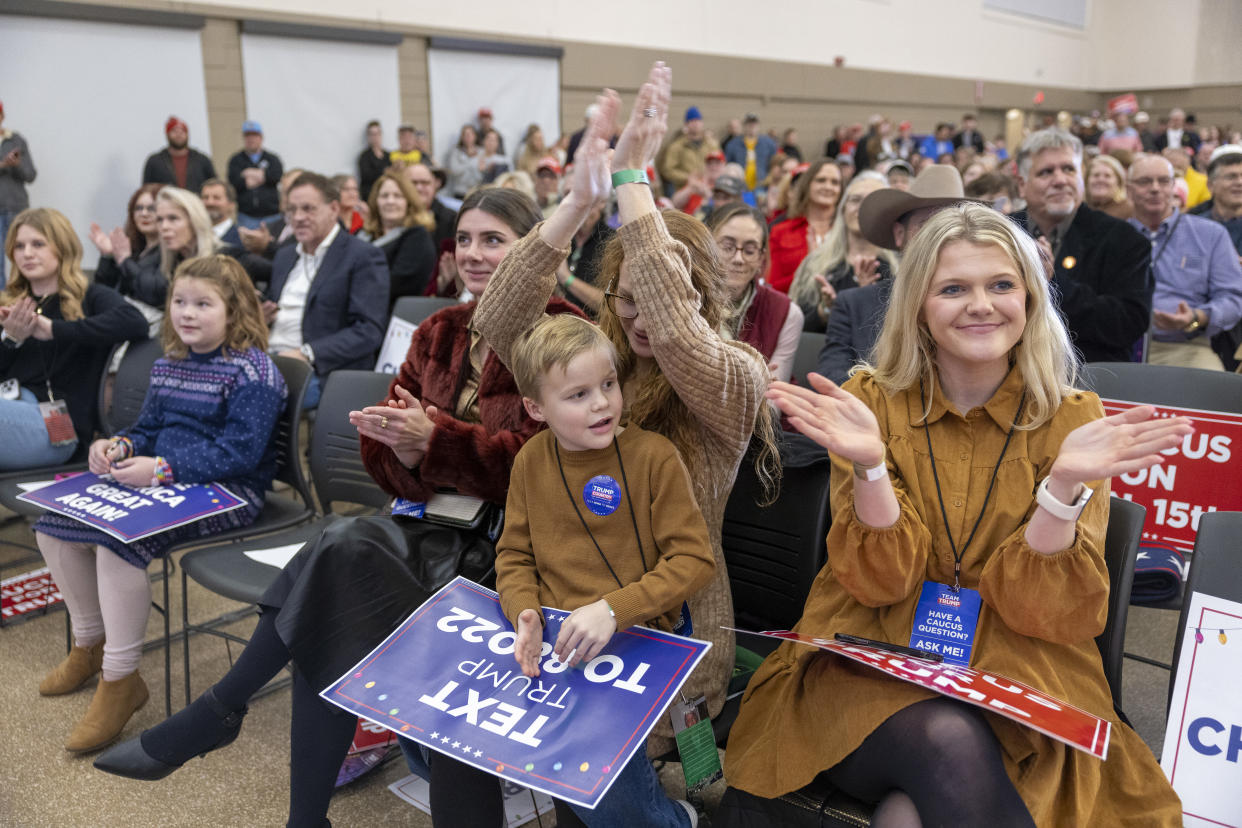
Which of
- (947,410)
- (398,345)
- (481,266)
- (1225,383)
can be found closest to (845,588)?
(947,410)

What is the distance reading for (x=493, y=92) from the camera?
11.2 meters

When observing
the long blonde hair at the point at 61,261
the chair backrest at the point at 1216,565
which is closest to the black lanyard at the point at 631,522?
the chair backrest at the point at 1216,565

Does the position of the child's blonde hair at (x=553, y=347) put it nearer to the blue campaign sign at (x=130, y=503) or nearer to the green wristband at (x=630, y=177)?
the green wristband at (x=630, y=177)

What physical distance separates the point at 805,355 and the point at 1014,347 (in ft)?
4.58

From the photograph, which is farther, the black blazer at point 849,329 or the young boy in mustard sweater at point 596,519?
the black blazer at point 849,329

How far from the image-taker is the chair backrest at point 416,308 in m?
3.84

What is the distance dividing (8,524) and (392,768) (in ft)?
8.41

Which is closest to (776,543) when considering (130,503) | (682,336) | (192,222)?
(682,336)

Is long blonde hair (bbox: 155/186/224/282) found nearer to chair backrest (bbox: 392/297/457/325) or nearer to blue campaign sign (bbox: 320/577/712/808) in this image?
chair backrest (bbox: 392/297/457/325)

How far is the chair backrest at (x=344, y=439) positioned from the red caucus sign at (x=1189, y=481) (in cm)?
198

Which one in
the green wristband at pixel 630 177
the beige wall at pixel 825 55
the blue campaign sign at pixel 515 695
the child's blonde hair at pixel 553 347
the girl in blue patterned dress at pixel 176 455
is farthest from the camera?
the beige wall at pixel 825 55

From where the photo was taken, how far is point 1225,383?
2.24 meters

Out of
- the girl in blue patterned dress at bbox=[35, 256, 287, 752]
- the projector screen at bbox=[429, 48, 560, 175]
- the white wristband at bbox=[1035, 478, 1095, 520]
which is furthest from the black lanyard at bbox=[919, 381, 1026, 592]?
the projector screen at bbox=[429, 48, 560, 175]

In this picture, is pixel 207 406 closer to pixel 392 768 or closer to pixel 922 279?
pixel 392 768
